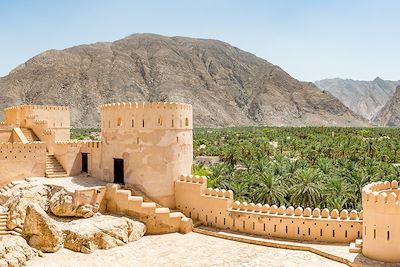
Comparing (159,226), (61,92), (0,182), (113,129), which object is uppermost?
(61,92)

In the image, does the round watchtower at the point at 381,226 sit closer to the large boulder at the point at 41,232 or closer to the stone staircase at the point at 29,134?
the large boulder at the point at 41,232

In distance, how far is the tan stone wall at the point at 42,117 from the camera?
22859 millimetres

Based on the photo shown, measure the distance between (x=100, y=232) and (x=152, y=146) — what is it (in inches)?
174

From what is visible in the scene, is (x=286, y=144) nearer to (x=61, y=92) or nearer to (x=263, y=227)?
(x=263, y=227)

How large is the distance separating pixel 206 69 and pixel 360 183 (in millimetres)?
135386

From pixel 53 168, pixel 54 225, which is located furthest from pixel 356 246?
pixel 53 168

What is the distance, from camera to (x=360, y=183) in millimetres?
24422

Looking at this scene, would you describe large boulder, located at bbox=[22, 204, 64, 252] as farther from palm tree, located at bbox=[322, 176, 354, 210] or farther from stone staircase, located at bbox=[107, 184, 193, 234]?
palm tree, located at bbox=[322, 176, 354, 210]

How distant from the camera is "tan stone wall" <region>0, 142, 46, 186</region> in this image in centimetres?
1916

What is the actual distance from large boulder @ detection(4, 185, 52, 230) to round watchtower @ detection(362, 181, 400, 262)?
36.8 ft

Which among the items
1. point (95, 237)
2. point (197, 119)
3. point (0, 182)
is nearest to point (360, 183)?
point (95, 237)

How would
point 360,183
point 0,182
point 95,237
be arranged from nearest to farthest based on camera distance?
point 95,237
point 0,182
point 360,183

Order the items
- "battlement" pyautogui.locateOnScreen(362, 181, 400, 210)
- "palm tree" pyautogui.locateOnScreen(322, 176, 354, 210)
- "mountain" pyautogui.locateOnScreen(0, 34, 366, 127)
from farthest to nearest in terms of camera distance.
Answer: "mountain" pyautogui.locateOnScreen(0, 34, 366, 127) → "palm tree" pyautogui.locateOnScreen(322, 176, 354, 210) → "battlement" pyautogui.locateOnScreen(362, 181, 400, 210)

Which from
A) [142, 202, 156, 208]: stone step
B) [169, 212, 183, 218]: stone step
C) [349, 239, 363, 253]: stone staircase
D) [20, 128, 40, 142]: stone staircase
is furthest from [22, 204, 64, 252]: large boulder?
[349, 239, 363, 253]: stone staircase
